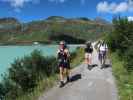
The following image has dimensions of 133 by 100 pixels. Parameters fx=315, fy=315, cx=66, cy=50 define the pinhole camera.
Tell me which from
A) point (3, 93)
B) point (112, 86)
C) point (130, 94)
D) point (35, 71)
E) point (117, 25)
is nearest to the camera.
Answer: point (130, 94)

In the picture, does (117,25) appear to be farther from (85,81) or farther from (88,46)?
(85,81)

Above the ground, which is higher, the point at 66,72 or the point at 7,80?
the point at 66,72

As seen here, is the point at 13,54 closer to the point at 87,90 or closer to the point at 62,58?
the point at 62,58

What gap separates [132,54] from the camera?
18.4 meters

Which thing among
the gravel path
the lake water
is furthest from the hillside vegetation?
the lake water

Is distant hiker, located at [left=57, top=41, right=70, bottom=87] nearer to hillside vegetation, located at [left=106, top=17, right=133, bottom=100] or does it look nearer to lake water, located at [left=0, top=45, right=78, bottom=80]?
hillside vegetation, located at [left=106, top=17, right=133, bottom=100]

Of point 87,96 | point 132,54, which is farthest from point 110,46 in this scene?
point 87,96

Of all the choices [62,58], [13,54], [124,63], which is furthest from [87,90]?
[13,54]

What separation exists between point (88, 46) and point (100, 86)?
655cm

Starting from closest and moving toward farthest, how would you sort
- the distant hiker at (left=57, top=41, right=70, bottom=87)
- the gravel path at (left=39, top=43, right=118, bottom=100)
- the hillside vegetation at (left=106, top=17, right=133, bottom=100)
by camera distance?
1. the gravel path at (left=39, top=43, right=118, bottom=100)
2. the hillside vegetation at (left=106, top=17, right=133, bottom=100)
3. the distant hiker at (left=57, top=41, right=70, bottom=87)

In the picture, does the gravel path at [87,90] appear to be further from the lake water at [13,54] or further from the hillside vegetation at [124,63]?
the lake water at [13,54]

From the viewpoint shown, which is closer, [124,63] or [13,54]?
[124,63]

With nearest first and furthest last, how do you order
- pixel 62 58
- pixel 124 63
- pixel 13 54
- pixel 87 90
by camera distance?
pixel 87 90, pixel 62 58, pixel 124 63, pixel 13 54

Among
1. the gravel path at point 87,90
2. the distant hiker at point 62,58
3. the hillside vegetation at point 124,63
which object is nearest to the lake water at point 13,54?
the hillside vegetation at point 124,63
